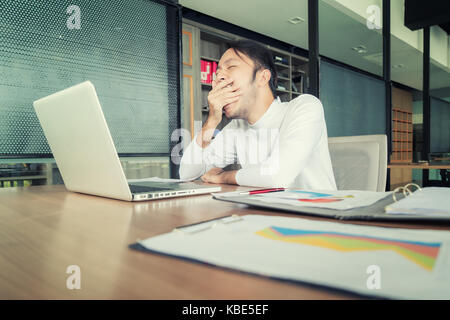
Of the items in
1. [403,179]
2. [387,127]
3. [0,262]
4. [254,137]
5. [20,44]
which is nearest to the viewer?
[0,262]

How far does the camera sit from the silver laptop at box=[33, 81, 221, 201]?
64 centimetres

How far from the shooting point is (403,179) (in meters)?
7.65

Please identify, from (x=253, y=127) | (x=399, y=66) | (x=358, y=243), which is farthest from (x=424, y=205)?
(x=399, y=66)

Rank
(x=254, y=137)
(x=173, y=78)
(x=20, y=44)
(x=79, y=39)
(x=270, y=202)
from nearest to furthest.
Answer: (x=270, y=202) → (x=20, y=44) → (x=79, y=39) → (x=254, y=137) → (x=173, y=78)

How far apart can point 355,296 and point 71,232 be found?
398 millimetres

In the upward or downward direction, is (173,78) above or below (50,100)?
above

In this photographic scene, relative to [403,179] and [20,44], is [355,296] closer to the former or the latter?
[20,44]

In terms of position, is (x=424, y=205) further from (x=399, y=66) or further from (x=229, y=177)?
(x=399, y=66)

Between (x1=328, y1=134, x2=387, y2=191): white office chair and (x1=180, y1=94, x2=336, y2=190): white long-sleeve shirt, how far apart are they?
160 millimetres

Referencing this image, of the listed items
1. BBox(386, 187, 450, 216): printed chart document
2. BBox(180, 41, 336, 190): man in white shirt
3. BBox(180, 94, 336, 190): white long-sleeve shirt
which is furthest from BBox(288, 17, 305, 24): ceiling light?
BBox(386, 187, 450, 216): printed chart document

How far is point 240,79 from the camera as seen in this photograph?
1740 millimetres

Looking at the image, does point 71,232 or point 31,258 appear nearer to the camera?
point 31,258

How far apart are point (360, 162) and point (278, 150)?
0.56 meters
